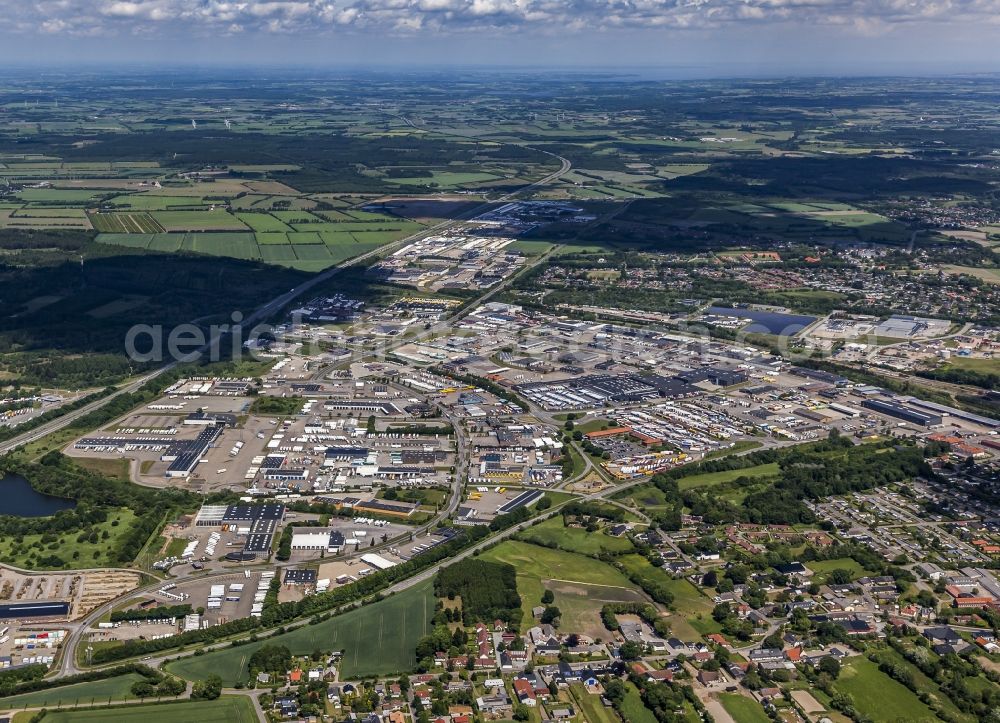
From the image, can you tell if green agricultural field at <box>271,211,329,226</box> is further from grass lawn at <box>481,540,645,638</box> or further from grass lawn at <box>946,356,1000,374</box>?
grass lawn at <box>481,540,645,638</box>

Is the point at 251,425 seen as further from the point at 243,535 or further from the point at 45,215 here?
the point at 45,215

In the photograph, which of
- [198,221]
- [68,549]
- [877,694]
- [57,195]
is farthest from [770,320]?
[57,195]

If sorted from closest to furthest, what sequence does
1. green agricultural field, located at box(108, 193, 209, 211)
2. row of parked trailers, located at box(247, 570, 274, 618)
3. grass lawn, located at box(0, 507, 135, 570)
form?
row of parked trailers, located at box(247, 570, 274, 618) → grass lawn, located at box(0, 507, 135, 570) → green agricultural field, located at box(108, 193, 209, 211)

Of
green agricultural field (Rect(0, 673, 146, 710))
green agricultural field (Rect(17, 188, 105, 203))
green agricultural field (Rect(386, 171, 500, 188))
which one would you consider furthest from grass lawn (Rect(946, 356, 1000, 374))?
green agricultural field (Rect(17, 188, 105, 203))

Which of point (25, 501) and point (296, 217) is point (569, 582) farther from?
point (296, 217)

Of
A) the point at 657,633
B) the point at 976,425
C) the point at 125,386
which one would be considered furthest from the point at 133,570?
the point at 976,425

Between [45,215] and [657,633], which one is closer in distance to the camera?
[657,633]
